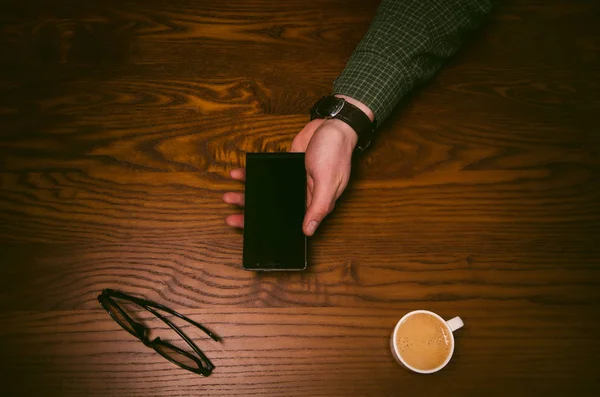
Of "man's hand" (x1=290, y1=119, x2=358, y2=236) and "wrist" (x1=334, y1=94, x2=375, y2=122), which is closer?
"man's hand" (x1=290, y1=119, x2=358, y2=236)

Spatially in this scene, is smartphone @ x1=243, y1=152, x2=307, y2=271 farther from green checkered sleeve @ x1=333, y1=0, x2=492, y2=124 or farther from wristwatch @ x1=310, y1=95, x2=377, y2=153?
green checkered sleeve @ x1=333, y1=0, x2=492, y2=124

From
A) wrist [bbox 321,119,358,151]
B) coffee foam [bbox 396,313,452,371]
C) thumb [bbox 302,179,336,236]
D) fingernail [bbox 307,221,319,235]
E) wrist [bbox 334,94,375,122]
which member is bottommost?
coffee foam [bbox 396,313,452,371]

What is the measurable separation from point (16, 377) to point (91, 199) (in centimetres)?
44

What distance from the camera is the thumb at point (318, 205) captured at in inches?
32.6

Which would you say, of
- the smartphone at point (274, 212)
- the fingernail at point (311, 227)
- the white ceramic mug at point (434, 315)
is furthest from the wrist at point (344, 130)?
the white ceramic mug at point (434, 315)

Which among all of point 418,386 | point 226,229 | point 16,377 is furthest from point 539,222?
point 16,377

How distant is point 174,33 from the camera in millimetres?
1077

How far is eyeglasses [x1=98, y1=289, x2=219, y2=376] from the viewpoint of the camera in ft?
2.78

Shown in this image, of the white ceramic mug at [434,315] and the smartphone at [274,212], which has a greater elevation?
the smartphone at [274,212]

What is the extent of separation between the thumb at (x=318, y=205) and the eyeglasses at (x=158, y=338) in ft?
1.14

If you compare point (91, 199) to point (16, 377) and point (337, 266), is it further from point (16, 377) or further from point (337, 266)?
point (337, 266)

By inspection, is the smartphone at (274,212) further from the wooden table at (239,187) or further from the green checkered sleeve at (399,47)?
the green checkered sleeve at (399,47)

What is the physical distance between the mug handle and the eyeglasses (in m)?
0.54

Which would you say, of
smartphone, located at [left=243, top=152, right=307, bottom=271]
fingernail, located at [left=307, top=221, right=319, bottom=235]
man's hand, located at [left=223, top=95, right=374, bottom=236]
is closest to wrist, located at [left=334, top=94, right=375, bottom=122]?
man's hand, located at [left=223, top=95, right=374, bottom=236]
